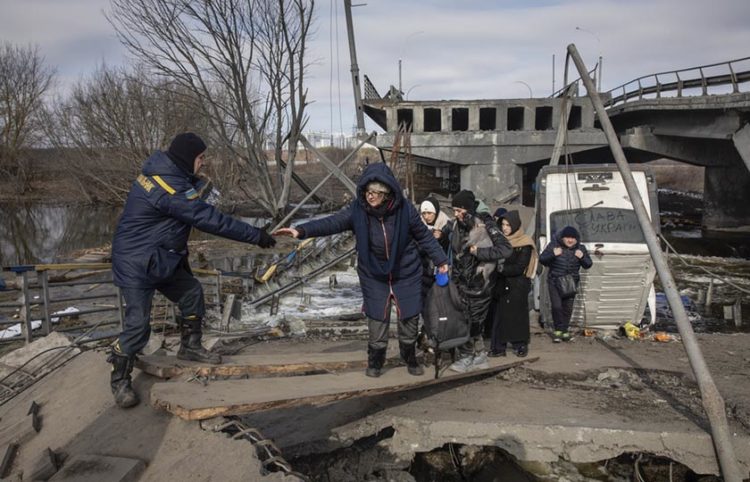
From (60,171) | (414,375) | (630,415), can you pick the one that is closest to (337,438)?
(414,375)

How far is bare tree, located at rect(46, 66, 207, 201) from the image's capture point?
1076 inches

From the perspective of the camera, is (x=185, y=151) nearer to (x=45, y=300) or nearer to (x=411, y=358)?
(x=411, y=358)

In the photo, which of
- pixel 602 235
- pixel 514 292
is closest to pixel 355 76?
pixel 602 235

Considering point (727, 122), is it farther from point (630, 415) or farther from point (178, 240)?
point (178, 240)

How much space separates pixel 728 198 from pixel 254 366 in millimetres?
26611

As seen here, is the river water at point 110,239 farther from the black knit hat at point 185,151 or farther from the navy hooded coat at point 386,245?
the black knit hat at point 185,151

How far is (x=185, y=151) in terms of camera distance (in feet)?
12.1

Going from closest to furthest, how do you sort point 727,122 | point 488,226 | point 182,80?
point 488,226
point 727,122
point 182,80

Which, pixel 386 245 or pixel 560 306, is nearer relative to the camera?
pixel 386 245

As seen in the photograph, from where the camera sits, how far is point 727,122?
1767 cm

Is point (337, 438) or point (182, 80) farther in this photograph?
point (182, 80)

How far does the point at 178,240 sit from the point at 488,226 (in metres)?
2.85

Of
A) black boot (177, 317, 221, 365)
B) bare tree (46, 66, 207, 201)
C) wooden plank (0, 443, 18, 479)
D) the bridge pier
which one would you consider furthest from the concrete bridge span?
wooden plank (0, 443, 18, 479)

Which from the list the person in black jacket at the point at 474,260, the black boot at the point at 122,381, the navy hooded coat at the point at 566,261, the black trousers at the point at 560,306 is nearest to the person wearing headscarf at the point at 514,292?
the person in black jacket at the point at 474,260
